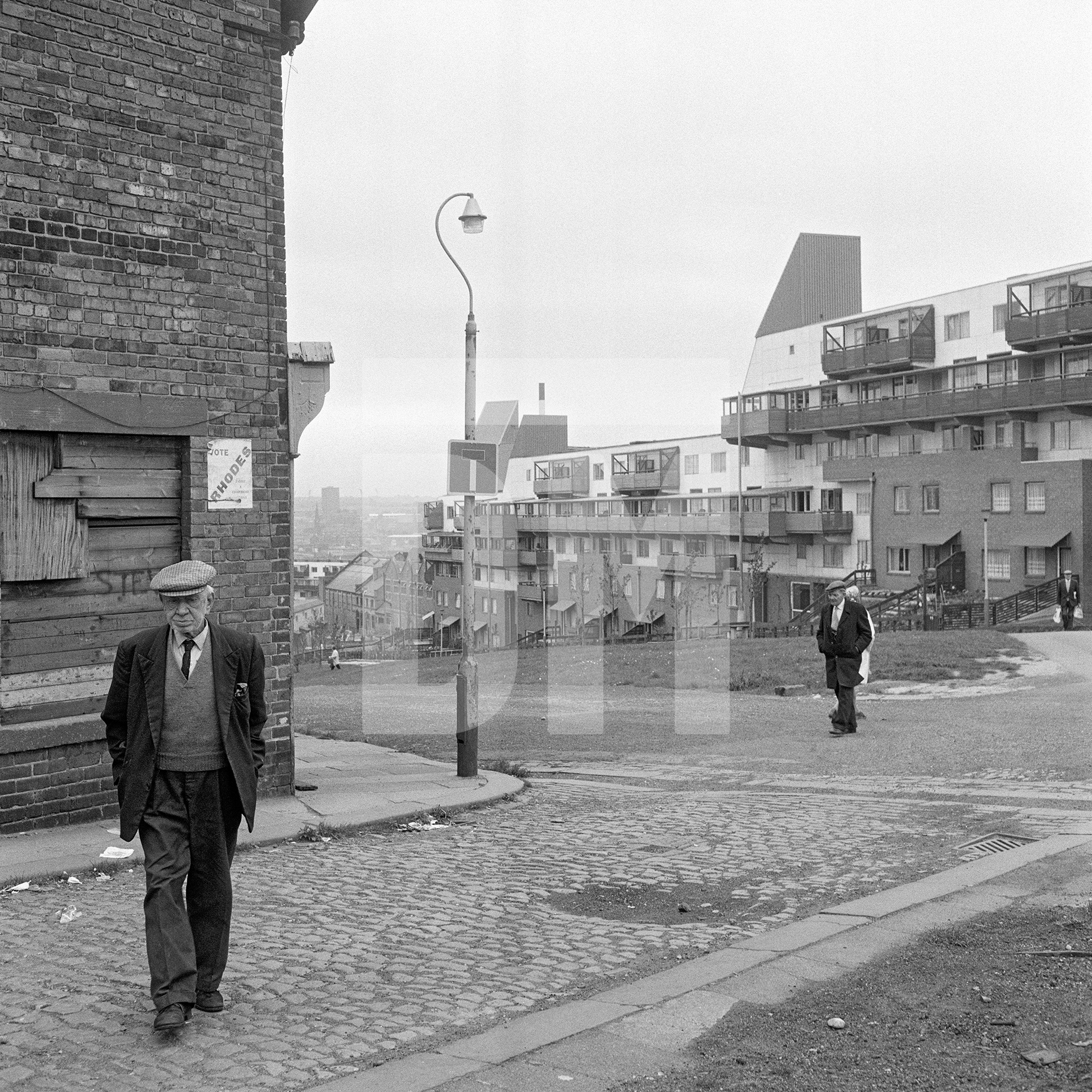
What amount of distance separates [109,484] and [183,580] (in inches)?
167

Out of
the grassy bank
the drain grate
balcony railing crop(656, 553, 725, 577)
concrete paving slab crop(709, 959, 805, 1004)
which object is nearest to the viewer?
concrete paving slab crop(709, 959, 805, 1004)

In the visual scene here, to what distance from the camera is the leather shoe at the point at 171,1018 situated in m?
4.60

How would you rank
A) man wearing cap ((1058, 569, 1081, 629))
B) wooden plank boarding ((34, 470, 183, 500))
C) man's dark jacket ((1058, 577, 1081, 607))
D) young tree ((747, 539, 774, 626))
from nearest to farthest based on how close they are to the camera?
wooden plank boarding ((34, 470, 183, 500)) → man wearing cap ((1058, 569, 1081, 629)) → man's dark jacket ((1058, 577, 1081, 607)) → young tree ((747, 539, 774, 626))

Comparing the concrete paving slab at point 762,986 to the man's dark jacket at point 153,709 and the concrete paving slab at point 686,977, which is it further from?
the man's dark jacket at point 153,709

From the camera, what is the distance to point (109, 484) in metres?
8.85

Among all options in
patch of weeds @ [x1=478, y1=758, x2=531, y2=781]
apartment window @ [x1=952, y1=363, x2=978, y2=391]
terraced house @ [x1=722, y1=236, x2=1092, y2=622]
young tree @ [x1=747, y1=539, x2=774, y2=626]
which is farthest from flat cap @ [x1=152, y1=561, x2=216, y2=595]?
young tree @ [x1=747, y1=539, x2=774, y2=626]

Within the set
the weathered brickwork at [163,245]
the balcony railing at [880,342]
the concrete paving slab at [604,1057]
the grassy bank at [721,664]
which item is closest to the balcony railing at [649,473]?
the balcony railing at [880,342]

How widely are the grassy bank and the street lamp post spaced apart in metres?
10.2

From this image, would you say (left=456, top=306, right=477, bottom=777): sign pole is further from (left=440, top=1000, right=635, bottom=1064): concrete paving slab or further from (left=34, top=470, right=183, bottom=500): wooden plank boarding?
(left=440, top=1000, right=635, bottom=1064): concrete paving slab

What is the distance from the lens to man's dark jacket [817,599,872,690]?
Answer: 13.8 m

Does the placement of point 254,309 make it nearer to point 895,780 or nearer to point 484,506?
point 895,780

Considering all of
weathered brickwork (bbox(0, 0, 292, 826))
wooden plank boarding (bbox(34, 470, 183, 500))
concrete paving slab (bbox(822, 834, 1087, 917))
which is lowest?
concrete paving slab (bbox(822, 834, 1087, 917))

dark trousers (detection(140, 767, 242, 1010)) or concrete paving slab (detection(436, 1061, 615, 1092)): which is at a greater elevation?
dark trousers (detection(140, 767, 242, 1010))

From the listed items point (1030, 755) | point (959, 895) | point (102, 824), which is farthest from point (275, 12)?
point (1030, 755)
